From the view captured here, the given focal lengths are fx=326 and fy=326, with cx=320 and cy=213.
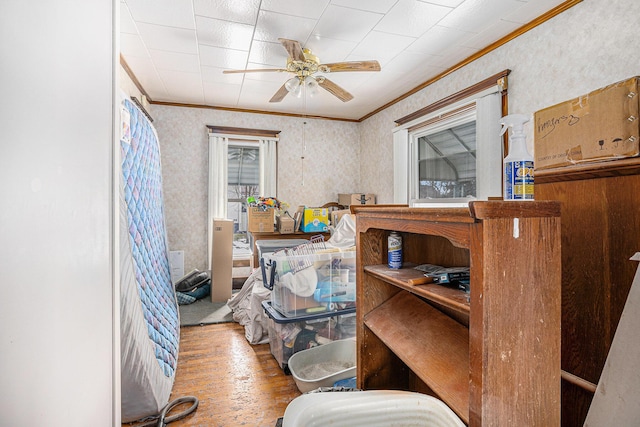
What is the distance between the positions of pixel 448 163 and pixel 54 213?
3526 mm

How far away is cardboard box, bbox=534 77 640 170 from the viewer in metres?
0.82

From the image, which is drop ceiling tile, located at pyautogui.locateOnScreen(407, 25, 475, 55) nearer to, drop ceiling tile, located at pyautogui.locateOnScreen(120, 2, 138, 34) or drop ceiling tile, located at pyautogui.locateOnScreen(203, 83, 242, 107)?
drop ceiling tile, located at pyautogui.locateOnScreen(203, 83, 242, 107)

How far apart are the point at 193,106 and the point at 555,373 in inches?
182

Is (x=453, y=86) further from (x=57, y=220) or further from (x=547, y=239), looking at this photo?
(x=57, y=220)

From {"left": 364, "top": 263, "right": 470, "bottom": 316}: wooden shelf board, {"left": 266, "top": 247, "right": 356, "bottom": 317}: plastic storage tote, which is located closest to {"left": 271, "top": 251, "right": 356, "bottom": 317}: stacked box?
{"left": 266, "top": 247, "right": 356, "bottom": 317}: plastic storage tote

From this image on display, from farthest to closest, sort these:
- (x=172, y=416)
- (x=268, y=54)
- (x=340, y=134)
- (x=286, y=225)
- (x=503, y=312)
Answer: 1. (x=340, y=134)
2. (x=286, y=225)
3. (x=268, y=54)
4. (x=172, y=416)
5. (x=503, y=312)

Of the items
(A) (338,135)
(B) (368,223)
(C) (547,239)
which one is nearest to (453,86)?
(A) (338,135)

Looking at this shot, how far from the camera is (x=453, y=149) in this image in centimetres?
343

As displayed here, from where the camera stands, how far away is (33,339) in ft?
1.68

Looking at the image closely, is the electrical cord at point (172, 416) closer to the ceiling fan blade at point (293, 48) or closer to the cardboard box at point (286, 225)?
the ceiling fan blade at point (293, 48)

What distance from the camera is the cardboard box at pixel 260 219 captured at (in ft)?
13.3

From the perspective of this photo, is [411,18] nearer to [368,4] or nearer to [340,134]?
[368,4]

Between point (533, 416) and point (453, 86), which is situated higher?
point (453, 86)

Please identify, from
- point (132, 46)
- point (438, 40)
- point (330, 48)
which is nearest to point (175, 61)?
point (132, 46)
